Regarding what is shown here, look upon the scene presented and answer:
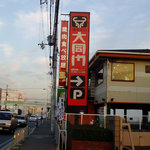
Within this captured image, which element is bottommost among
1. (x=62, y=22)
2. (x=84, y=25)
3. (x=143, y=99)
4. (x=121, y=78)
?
(x=143, y=99)

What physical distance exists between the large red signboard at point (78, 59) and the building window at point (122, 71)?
3.48m

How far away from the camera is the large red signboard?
18.6 metres

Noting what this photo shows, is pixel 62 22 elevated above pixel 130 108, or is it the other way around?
pixel 62 22

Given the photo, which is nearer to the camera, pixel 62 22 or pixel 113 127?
pixel 113 127

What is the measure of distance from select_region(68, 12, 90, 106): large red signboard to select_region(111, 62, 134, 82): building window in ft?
11.4

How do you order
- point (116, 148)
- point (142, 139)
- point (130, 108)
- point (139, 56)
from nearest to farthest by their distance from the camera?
point (116, 148)
point (142, 139)
point (139, 56)
point (130, 108)

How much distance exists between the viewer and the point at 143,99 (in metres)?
21.2

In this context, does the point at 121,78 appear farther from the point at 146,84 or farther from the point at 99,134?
the point at 99,134

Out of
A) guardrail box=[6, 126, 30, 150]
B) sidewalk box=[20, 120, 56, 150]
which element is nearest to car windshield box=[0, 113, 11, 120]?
sidewalk box=[20, 120, 56, 150]

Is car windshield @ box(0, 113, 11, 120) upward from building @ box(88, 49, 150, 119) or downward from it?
downward

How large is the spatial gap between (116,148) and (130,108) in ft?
41.6

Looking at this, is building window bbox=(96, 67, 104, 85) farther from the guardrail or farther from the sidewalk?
the guardrail

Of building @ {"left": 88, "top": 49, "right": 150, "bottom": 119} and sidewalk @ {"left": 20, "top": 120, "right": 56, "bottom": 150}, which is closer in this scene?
sidewalk @ {"left": 20, "top": 120, "right": 56, "bottom": 150}

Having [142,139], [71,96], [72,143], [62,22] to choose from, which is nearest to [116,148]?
[72,143]
